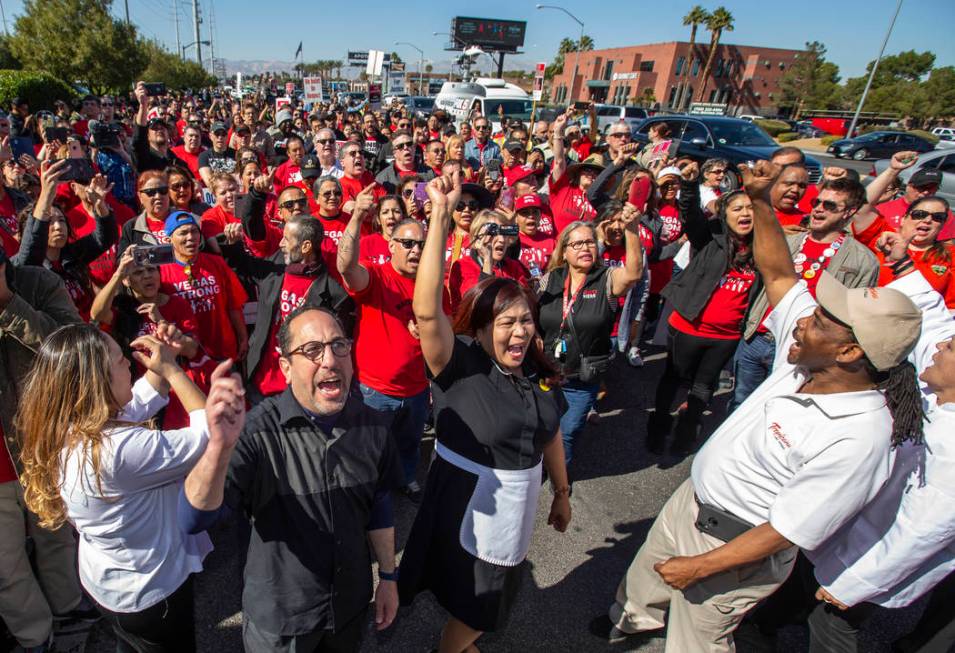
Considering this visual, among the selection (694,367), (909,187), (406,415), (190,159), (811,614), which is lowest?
(811,614)

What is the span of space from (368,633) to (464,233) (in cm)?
284

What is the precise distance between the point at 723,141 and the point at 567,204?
9.52m

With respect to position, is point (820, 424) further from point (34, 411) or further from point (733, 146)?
point (733, 146)

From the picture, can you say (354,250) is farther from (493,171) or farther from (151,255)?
(493,171)

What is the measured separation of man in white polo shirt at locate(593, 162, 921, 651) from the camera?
1.78 m

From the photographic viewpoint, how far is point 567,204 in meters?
6.16

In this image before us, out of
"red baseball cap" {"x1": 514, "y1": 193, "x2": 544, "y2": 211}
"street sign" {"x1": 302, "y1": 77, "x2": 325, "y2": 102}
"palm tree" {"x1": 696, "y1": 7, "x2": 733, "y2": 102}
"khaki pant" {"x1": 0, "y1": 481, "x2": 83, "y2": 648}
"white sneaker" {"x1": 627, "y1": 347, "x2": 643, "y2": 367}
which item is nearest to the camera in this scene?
"khaki pant" {"x1": 0, "y1": 481, "x2": 83, "y2": 648}

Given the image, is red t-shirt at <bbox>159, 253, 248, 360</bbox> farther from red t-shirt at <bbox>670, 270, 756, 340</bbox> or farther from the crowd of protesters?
red t-shirt at <bbox>670, 270, 756, 340</bbox>

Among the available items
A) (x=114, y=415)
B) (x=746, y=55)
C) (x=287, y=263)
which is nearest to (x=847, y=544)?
(x=114, y=415)

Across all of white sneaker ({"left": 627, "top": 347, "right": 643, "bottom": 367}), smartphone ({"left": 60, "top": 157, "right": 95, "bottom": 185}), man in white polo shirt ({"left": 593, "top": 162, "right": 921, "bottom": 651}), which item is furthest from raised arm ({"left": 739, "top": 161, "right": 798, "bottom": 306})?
smartphone ({"left": 60, "top": 157, "right": 95, "bottom": 185})

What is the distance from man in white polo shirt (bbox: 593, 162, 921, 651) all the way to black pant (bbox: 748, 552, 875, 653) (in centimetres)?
53

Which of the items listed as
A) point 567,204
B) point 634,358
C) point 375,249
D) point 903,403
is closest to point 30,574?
point 375,249

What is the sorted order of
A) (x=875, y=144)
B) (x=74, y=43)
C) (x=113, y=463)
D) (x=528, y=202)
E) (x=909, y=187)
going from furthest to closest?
(x=875, y=144) < (x=74, y=43) < (x=909, y=187) < (x=528, y=202) < (x=113, y=463)

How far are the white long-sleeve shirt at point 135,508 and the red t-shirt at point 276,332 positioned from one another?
125 cm
